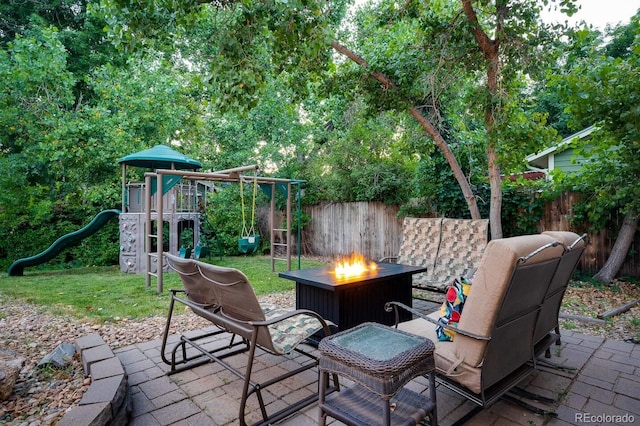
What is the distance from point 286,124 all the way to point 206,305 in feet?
28.0

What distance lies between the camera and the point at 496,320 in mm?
1615

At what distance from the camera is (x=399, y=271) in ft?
11.0

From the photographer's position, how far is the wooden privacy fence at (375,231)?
5.54 m

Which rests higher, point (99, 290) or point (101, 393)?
point (101, 393)

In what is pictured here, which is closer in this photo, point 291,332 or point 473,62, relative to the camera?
point 291,332

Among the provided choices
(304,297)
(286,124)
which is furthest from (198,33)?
(304,297)

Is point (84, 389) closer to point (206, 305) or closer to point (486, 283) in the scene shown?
point (206, 305)

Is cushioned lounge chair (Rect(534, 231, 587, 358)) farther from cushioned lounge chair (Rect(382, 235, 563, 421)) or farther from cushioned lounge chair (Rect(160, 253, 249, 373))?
cushioned lounge chair (Rect(160, 253, 249, 373))

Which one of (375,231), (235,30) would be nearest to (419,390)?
(235,30)

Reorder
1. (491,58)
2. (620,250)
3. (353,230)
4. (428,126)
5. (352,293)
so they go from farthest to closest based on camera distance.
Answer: (353,230) → (428,126) → (620,250) → (491,58) → (352,293)

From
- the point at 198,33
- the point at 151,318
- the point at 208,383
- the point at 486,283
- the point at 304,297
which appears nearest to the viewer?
the point at 486,283

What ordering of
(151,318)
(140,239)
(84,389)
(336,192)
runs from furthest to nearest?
(336,192), (140,239), (151,318), (84,389)

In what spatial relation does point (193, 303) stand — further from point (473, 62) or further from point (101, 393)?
point (473, 62)

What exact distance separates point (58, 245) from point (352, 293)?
678 cm
